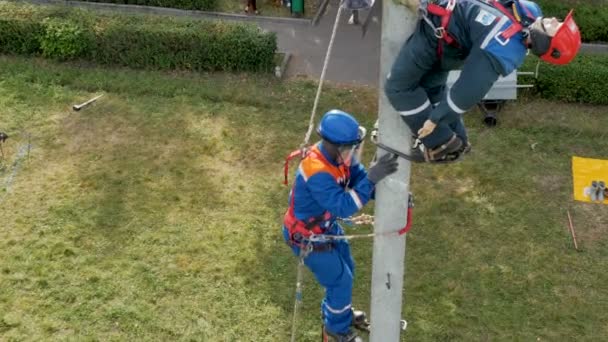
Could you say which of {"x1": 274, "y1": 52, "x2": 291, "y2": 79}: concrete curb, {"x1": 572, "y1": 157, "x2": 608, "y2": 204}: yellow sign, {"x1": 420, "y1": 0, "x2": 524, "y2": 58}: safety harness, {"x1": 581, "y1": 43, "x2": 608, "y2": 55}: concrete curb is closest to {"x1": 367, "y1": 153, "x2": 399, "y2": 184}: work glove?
{"x1": 420, "y1": 0, "x2": 524, "y2": 58}: safety harness

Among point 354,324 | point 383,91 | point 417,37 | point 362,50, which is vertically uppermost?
point 417,37

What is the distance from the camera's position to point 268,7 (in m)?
17.8

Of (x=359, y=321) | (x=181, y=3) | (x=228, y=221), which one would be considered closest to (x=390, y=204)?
(x=359, y=321)

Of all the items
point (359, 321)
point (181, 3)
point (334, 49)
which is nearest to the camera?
point (359, 321)

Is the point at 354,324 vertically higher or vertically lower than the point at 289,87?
higher

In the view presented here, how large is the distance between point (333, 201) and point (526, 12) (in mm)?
2411

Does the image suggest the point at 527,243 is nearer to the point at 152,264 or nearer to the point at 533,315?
the point at 533,315

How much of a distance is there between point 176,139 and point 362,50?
5379mm

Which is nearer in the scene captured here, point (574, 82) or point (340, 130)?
point (340, 130)

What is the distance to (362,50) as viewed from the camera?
15914 millimetres

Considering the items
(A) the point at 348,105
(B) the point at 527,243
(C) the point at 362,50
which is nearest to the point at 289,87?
(A) the point at 348,105

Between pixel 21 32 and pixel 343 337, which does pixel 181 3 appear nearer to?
pixel 21 32

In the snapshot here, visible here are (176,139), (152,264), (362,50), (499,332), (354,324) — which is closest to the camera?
(354,324)

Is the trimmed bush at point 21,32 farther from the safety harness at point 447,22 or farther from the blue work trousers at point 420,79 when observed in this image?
the safety harness at point 447,22
